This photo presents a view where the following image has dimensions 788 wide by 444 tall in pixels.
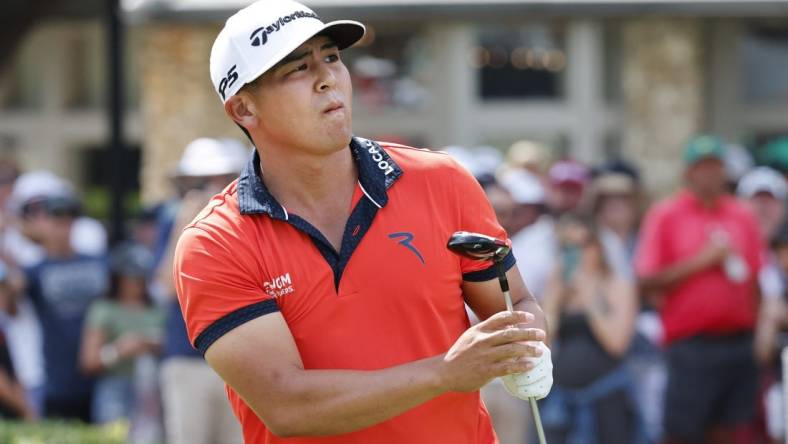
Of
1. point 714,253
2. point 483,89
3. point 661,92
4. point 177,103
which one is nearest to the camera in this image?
point 714,253

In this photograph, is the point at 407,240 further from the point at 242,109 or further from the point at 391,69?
the point at 391,69

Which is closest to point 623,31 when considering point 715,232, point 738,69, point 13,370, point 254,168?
point 738,69

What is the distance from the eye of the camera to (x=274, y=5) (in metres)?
3.47

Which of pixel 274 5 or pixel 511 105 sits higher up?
pixel 274 5

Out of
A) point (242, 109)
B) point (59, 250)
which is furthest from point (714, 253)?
point (242, 109)

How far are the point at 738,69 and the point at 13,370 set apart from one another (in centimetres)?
665

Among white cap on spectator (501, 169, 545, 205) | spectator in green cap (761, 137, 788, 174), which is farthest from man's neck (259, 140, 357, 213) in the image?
spectator in green cap (761, 137, 788, 174)

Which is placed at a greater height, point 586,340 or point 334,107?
point 334,107

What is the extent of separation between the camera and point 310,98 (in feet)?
11.4

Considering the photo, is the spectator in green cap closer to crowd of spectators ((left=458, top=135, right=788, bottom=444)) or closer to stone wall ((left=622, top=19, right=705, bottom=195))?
crowd of spectators ((left=458, top=135, right=788, bottom=444))

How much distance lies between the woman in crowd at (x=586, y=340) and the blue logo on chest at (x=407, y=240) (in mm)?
4327

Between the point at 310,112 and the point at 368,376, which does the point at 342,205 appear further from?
the point at 368,376

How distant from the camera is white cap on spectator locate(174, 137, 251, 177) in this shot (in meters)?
7.84

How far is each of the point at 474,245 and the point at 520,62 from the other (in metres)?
9.52
